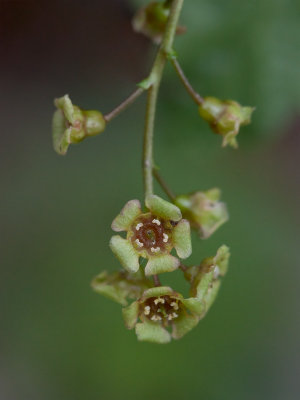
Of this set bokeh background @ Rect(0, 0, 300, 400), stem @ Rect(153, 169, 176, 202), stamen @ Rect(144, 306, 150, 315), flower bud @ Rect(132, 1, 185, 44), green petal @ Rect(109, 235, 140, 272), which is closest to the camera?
green petal @ Rect(109, 235, 140, 272)

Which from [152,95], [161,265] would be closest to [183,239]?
[161,265]

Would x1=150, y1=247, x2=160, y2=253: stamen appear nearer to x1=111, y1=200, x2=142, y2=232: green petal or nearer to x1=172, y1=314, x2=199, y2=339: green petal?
x1=111, y1=200, x2=142, y2=232: green petal

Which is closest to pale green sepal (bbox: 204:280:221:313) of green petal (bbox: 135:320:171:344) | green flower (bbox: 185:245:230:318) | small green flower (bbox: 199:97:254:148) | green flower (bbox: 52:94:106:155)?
green flower (bbox: 185:245:230:318)

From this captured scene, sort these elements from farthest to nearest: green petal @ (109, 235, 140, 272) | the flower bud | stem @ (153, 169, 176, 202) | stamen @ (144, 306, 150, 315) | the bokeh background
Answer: the bokeh background, the flower bud, stem @ (153, 169, 176, 202), stamen @ (144, 306, 150, 315), green petal @ (109, 235, 140, 272)

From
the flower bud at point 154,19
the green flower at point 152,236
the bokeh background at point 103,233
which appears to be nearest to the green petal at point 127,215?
the green flower at point 152,236

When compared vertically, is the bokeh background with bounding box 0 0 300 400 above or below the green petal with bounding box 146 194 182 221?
above

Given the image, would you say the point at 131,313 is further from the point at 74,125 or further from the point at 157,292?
the point at 74,125
